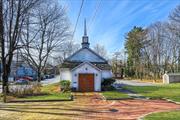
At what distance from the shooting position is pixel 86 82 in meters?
41.6

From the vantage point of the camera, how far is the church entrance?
41375 mm

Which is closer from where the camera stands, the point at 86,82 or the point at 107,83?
the point at 86,82

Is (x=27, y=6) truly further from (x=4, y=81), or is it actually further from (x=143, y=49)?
(x=143, y=49)

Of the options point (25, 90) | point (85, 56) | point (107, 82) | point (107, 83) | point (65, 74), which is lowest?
point (25, 90)

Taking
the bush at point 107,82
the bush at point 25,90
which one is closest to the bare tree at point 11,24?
the bush at point 25,90

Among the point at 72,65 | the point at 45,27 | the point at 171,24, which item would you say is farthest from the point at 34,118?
the point at 171,24

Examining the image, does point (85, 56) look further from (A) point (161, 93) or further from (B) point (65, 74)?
(A) point (161, 93)

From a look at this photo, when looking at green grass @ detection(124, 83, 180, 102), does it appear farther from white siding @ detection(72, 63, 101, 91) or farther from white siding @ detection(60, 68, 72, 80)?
white siding @ detection(60, 68, 72, 80)

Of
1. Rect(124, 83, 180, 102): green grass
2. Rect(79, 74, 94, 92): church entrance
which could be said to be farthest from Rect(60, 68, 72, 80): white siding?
Rect(124, 83, 180, 102): green grass

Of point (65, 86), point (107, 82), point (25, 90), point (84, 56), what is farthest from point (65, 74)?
point (25, 90)

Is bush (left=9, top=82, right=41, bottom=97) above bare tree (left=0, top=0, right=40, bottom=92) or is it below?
below

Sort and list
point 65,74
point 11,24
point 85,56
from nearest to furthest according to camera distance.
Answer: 1. point 11,24
2. point 65,74
3. point 85,56

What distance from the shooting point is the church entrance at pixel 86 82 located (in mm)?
41375

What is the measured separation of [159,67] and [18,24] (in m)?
57.5
